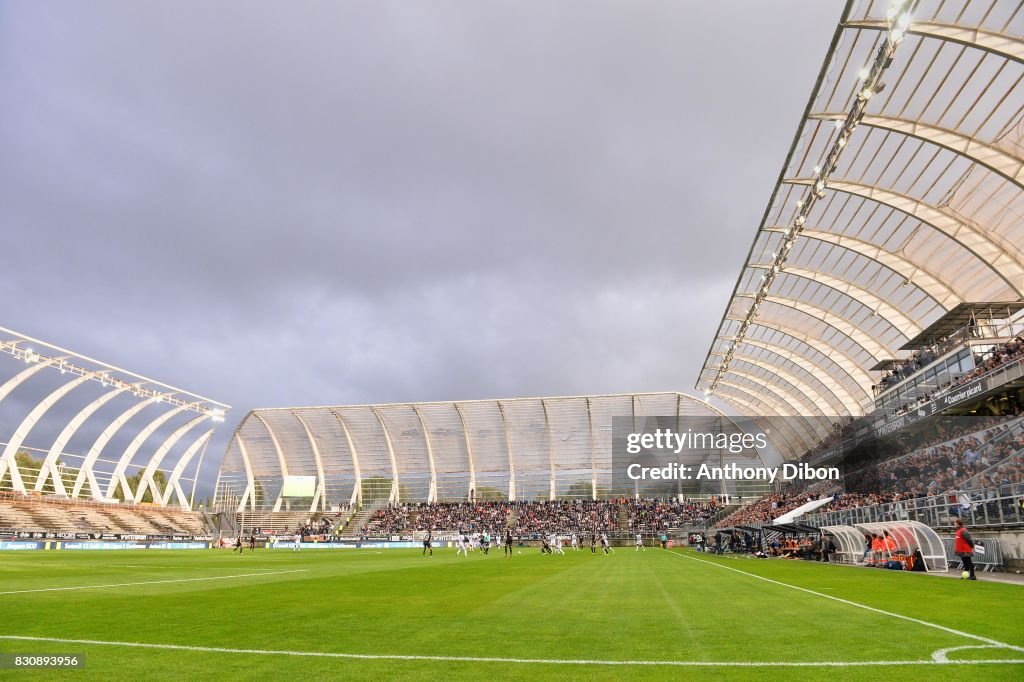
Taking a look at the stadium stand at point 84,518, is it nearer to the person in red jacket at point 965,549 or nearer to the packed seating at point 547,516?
the packed seating at point 547,516

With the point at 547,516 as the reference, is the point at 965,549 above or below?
above

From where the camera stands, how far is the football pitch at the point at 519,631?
5.66 meters

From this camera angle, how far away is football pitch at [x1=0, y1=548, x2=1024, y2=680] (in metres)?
5.66

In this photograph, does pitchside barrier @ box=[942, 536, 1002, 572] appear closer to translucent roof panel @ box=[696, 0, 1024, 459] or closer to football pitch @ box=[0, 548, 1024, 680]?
football pitch @ box=[0, 548, 1024, 680]

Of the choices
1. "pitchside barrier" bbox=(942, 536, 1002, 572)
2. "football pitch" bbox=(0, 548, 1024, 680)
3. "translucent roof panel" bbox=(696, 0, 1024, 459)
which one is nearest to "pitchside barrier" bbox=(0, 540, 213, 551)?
"football pitch" bbox=(0, 548, 1024, 680)

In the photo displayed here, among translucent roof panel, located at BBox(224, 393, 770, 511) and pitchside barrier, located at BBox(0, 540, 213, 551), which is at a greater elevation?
translucent roof panel, located at BBox(224, 393, 770, 511)

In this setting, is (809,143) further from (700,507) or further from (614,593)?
(700,507)

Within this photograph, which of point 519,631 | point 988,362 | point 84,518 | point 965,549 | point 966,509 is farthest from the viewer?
point 84,518

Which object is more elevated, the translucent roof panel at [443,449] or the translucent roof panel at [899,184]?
the translucent roof panel at [899,184]

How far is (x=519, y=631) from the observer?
7.92 m

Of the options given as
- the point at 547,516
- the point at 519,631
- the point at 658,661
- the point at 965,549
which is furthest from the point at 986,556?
the point at 547,516

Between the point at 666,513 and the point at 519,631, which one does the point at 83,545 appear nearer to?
the point at 519,631

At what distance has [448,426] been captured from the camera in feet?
227

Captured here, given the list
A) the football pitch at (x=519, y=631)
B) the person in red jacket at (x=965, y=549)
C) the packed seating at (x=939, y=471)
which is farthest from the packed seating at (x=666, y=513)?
the football pitch at (x=519, y=631)
